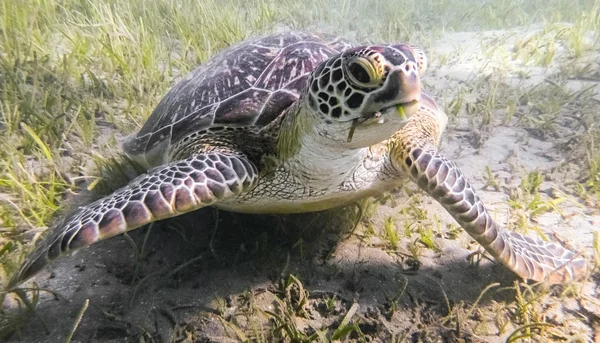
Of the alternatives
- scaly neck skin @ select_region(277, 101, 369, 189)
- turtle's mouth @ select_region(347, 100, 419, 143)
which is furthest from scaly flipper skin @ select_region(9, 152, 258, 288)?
turtle's mouth @ select_region(347, 100, 419, 143)

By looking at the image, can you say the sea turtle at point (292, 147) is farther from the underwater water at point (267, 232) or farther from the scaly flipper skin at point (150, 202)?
the underwater water at point (267, 232)

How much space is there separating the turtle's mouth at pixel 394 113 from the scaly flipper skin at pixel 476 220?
0.71m

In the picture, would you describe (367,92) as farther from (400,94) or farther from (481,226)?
(481,226)

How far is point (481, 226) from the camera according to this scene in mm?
1904

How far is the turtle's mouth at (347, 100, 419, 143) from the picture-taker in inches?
54.9

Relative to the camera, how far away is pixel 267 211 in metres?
2.22

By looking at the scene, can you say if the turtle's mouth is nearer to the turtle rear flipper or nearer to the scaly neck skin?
the scaly neck skin

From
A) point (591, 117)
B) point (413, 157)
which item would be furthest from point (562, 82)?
point (413, 157)

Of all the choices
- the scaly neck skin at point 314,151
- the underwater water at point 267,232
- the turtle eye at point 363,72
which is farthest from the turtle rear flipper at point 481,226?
the turtle eye at point 363,72

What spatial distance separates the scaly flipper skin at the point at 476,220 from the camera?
1911 millimetres

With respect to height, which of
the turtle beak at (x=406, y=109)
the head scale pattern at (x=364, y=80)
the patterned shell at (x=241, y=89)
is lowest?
the patterned shell at (x=241, y=89)

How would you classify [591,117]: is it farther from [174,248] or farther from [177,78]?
[177,78]

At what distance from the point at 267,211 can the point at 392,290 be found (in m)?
0.88

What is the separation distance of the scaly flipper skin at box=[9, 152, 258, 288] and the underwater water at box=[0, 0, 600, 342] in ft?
0.93
